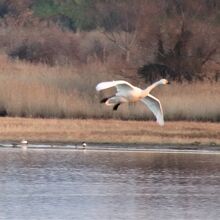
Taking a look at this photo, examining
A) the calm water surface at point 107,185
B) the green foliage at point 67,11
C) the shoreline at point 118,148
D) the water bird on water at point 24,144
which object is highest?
the green foliage at point 67,11

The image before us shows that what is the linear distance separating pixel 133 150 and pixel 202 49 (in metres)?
11.1

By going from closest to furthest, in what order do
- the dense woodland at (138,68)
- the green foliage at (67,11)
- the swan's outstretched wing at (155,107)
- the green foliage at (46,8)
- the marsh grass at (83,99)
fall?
the swan's outstretched wing at (155,107), the marsh grass at (83,99), the dense woodland at (138,68), the green foliage at (67,11), the green foliage at (46,8)

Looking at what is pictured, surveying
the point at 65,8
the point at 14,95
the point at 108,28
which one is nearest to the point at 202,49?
the point at 14,95

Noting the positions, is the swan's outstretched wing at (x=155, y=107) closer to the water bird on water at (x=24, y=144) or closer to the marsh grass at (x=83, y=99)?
the water bird on water at (x=24, y=144)

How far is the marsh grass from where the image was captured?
96.7 feet

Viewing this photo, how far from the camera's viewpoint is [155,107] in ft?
60.1

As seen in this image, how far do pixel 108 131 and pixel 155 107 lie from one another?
8292 mm

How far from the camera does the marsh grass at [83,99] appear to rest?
2947 centimetres

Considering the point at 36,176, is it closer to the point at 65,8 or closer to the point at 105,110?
the point at 105,110

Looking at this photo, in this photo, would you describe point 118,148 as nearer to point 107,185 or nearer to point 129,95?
point 107,185

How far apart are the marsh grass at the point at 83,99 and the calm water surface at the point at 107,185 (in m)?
6.61

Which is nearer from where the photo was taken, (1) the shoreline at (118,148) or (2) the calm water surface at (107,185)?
(2) the calm water surface at (107,185)

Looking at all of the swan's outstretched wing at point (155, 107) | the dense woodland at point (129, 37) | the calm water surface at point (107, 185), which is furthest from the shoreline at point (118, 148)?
the dense woodland at point (129, 37)

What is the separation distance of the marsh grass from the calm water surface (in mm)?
6615
